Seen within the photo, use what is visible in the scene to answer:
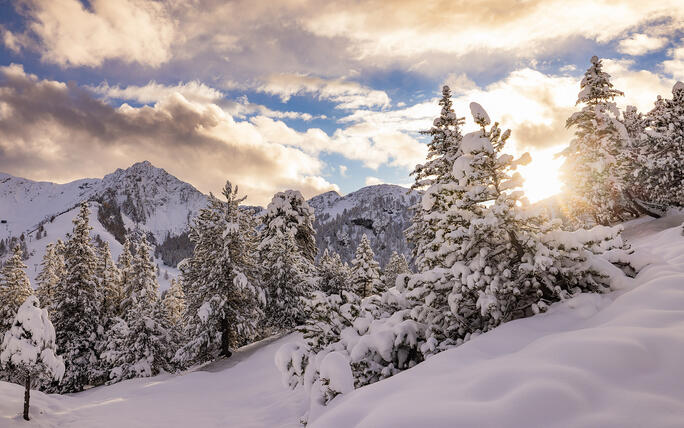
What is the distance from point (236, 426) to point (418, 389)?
8427mm

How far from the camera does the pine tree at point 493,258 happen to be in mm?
6559

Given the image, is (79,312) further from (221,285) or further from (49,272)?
(49,272)

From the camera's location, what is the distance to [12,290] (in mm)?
26766

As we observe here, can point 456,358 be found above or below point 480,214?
below

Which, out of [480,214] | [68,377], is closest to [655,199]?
[480,214]

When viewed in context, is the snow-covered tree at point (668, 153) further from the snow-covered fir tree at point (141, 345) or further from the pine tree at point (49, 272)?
the pine tree at point (49, 272)

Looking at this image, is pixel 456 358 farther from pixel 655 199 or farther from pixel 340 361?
pixel 655 199

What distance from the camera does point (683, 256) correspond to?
692 cm

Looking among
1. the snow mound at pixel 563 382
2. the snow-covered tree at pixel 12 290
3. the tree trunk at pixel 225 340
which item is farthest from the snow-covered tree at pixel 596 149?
the snow-covered tree at pixel 12 290

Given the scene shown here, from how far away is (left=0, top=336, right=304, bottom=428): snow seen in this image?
10836mm

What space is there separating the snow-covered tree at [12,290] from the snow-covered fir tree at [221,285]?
13975 mm

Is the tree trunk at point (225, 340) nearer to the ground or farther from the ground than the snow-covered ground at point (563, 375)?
nearer to the ground

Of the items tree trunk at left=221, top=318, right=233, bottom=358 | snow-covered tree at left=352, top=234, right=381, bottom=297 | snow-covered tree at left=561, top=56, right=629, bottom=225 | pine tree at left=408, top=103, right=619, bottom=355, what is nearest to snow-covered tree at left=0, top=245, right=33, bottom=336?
tree trunk at left=221, top=318, right=233, bottom=358

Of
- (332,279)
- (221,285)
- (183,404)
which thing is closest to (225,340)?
(221,285)
